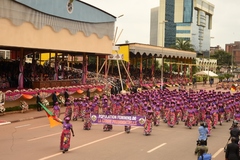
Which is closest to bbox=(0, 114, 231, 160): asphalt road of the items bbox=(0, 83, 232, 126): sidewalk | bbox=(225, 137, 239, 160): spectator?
bbox=(0, 83, 232, 126): sidewalk

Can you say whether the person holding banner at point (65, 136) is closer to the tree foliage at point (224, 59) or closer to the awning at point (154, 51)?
the awning at point (154, 51)

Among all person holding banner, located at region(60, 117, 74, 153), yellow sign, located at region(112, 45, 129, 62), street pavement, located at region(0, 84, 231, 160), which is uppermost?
yellow sign, located at region(112, 45, 129, 62)

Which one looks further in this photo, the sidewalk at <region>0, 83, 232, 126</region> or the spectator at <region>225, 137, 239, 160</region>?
the sidewalk at <region>0, 83, 232, 126</region>

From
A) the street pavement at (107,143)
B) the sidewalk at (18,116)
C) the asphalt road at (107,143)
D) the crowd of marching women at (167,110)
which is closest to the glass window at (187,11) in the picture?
the crowd of marching women at (167,110)

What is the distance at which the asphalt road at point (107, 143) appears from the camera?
12219mm

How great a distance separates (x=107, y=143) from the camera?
14.3 m

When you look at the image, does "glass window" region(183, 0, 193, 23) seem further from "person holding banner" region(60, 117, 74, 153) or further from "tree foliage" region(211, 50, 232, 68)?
"person holding banner" region(60, 117, 74, 153)

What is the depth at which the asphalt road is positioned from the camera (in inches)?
481

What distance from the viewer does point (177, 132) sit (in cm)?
1711

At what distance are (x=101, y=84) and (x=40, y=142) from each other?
2121 centimetres

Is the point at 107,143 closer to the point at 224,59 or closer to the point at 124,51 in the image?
the point at 124,51

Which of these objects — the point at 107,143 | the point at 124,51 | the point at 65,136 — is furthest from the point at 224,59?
the point at 65,136

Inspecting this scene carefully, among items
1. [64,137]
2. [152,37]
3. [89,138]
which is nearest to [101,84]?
[89,138]

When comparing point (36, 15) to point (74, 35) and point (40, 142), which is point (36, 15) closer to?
point (74, 35)
